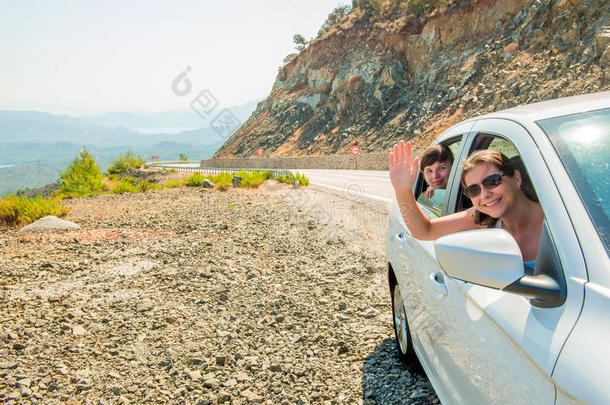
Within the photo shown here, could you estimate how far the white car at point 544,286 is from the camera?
125cm

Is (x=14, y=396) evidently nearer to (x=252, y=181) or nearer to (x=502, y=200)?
(x=502, y=200)

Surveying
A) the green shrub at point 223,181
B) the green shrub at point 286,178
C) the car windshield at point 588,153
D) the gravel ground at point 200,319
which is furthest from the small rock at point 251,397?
the green shrub at point 286,178

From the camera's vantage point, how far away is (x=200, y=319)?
15.9ft

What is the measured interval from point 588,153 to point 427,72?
41369 millimetres

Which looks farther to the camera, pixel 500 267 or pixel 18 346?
pixel 18 346

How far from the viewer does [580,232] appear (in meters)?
1.42

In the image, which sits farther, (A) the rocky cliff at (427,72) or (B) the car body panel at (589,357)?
(A) the rocky cliff at (427,72)

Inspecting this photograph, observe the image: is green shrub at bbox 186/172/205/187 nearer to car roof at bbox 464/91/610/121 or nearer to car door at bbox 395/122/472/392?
car door at bbox 395/122/472/392

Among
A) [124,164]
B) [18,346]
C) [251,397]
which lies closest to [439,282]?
[251,397]

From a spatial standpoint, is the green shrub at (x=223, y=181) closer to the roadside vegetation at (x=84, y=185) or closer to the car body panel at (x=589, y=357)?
the roadside vegetation at (x=84, y=185)

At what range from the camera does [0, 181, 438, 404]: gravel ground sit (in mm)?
3490

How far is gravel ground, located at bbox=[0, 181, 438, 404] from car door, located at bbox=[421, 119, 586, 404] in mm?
1373

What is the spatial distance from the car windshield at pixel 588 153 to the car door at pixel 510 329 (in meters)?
0.08

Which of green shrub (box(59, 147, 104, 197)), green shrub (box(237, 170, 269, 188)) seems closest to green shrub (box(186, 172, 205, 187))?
green shrub (box(237, 170, 269, 188))
